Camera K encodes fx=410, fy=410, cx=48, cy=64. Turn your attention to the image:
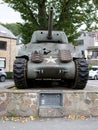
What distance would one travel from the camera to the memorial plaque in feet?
33.8

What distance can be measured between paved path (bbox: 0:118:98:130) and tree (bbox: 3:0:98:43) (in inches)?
658

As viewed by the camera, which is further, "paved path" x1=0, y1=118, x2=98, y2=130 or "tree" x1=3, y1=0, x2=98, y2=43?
"tree" x1=3, y1=0, x2=98, y2=43

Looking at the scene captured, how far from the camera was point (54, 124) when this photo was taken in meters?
9.19

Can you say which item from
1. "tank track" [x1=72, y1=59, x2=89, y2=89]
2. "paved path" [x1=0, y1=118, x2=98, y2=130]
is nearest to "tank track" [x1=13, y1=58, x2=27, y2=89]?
"tank track" [x1=72, y1=59, x2=89, y2=89]

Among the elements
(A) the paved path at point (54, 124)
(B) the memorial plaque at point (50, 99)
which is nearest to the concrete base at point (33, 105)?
(B) the memorial plaque at point (50, 99)

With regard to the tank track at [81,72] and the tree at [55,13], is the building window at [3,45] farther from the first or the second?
the tank track at [81,72]

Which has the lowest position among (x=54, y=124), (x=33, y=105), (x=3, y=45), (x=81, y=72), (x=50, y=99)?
(x=54, y=124)

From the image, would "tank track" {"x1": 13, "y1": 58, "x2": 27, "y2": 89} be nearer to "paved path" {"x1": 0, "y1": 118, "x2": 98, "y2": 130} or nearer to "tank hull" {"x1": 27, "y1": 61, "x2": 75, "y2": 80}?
"tank hull" {"x1": 27, "y1": 61, "x2": 75, "y2": 80}

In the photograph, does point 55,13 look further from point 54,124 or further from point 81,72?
point 54,124

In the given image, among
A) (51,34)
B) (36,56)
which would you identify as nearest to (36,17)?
(51,34)

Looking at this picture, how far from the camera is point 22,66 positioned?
472 inches

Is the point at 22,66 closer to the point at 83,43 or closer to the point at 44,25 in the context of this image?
the point at 44,25

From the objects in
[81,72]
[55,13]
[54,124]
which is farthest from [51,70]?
[55,13]

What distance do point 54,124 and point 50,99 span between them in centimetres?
128
